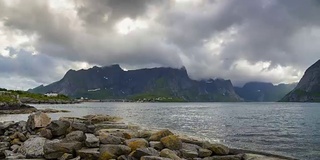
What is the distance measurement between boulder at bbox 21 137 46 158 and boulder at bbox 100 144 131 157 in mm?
5186

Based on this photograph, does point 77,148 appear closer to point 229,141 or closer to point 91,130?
point 91,130

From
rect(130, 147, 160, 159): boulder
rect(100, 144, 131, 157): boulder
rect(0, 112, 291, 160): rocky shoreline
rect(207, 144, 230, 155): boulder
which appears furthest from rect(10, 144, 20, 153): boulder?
rect(207, 144, 230, 155): boulder

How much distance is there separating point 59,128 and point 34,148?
428 centimetres

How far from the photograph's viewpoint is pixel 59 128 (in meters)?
29.9

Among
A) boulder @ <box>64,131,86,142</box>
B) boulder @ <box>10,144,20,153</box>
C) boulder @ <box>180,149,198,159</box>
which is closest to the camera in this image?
boulder @ <box>64,131,86,142</box>

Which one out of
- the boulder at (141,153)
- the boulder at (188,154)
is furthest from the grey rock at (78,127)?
the boulder at (188,154)

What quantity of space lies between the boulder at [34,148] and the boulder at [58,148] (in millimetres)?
1137

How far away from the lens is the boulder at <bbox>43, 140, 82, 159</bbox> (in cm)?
2397

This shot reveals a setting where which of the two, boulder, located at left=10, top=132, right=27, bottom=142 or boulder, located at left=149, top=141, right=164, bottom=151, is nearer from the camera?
boulder, located at left=149, top=141, right=164, bottom=151

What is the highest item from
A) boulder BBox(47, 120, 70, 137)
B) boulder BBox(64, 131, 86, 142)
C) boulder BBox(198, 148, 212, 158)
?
boulder BBox(47, 120, 70, 137)

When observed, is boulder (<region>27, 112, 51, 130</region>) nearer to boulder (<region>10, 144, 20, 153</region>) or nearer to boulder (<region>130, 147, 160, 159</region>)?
boulder (<region>10, 144, 20, 153</region>)

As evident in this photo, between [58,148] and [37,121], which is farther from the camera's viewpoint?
[37,121]

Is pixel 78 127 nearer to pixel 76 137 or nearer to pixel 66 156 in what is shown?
pixel 76 137

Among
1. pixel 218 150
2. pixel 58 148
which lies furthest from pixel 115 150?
pixel 218 150
